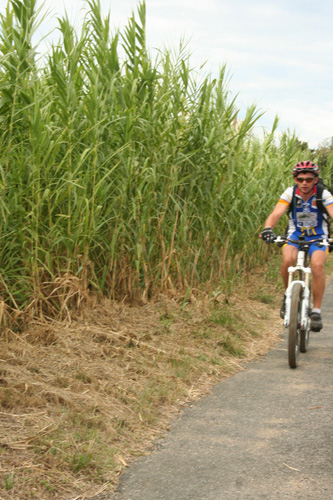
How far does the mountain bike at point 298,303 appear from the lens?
6091mm

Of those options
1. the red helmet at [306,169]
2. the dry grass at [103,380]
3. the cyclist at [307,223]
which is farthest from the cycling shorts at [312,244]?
the dry grass at [103,380]

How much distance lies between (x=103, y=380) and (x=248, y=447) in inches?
53.3

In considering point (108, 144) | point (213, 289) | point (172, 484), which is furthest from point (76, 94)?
point (172, 484)

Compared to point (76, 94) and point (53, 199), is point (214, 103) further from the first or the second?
point (53, 199)

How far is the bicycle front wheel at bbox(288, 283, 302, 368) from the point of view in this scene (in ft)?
19.8

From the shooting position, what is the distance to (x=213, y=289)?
8.38 meters

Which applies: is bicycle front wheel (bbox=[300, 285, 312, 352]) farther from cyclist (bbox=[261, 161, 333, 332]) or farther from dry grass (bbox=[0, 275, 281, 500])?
dry grass (bbox=[0, 275, 281, 500])

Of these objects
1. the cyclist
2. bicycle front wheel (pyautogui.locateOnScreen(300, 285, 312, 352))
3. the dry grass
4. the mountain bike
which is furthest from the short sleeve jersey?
the dry grass

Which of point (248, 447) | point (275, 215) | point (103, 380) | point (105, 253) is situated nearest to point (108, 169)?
point (105, 253)

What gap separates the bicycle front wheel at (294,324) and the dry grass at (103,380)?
52cm

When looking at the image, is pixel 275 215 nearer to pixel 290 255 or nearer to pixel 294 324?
pixel 290 255

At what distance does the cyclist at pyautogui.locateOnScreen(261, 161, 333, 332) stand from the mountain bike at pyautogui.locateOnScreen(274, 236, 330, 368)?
0.26 feet

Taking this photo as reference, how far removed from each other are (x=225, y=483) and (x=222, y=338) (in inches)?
126

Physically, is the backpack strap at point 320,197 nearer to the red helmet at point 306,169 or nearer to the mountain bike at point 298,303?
the red helmet at point 306,169
